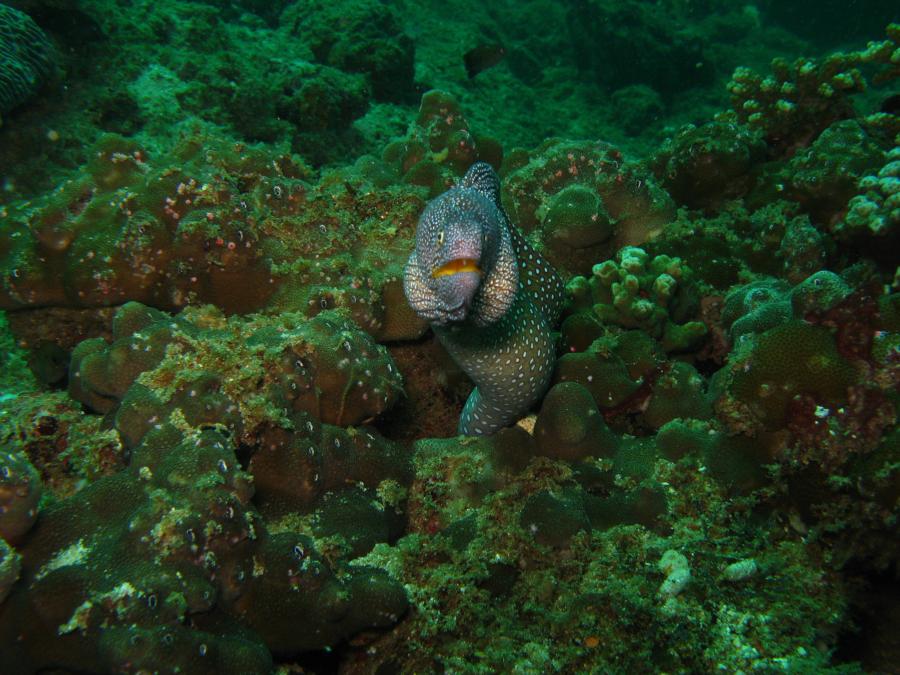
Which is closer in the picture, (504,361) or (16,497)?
(16,497)

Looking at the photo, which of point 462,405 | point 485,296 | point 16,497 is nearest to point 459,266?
point 485,296

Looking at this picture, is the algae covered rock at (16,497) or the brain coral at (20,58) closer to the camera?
the algae covered rock at (16,497)

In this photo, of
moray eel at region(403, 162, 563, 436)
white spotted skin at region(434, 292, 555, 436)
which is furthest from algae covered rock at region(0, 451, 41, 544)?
white spotted skin at region(434, 292, 555, 436)

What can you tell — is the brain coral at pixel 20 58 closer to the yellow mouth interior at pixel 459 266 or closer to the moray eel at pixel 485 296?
the moray eel at pixel 485 296

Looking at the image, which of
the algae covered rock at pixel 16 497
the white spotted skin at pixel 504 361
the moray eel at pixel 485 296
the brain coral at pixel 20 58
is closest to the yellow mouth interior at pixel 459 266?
the moray eel at pixel 485 296

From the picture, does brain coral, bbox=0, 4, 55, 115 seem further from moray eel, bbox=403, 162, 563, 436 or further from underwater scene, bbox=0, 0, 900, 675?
moray eel, bbox=403, 162, 563, 436

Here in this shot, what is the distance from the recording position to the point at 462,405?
4.59m

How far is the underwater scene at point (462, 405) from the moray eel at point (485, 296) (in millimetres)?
26

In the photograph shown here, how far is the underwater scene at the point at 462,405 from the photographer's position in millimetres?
2143

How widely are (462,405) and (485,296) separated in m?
2.16

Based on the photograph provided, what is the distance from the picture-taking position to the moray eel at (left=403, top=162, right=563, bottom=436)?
2.33m

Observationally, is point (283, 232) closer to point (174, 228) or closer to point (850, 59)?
point (174, 228)

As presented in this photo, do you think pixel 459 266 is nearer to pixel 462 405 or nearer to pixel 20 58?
pixel 462 405

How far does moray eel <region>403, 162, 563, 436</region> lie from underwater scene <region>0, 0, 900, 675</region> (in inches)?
1.0
